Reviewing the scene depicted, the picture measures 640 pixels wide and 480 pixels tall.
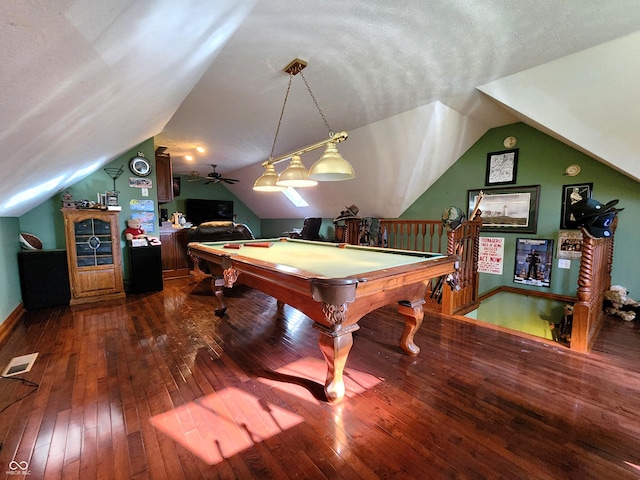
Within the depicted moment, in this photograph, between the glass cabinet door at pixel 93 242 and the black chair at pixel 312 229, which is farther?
the black chair at pixel 312 229

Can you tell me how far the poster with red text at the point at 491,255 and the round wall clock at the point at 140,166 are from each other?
5.95 meters

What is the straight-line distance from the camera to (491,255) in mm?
4504

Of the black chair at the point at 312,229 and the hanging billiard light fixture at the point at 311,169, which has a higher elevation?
the hanging billiard light fixture at the point at 311,169

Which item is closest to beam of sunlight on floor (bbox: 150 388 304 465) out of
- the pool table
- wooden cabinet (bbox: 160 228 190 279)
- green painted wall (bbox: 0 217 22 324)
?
the pool table

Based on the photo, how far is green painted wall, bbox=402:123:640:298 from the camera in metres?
3.32

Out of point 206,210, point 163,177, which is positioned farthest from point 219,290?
point 206,210

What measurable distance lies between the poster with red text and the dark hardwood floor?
68.2 inches

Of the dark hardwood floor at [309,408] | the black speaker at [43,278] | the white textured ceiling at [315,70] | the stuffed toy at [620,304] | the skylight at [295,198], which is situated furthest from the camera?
the skylight at [295,198]

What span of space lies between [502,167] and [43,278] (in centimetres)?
698

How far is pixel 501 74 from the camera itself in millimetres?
2832

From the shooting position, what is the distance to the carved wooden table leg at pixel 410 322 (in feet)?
7.32

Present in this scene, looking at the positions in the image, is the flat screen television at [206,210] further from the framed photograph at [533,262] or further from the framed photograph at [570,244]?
the framed photograph at [570,244]

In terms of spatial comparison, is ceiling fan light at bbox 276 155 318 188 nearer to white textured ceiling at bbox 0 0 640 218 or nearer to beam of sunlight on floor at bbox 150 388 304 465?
white textured ceiling at bbox 0 0 640 218

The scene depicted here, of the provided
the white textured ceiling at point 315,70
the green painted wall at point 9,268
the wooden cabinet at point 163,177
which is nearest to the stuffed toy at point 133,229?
the wooden cabinet at point 163,177
